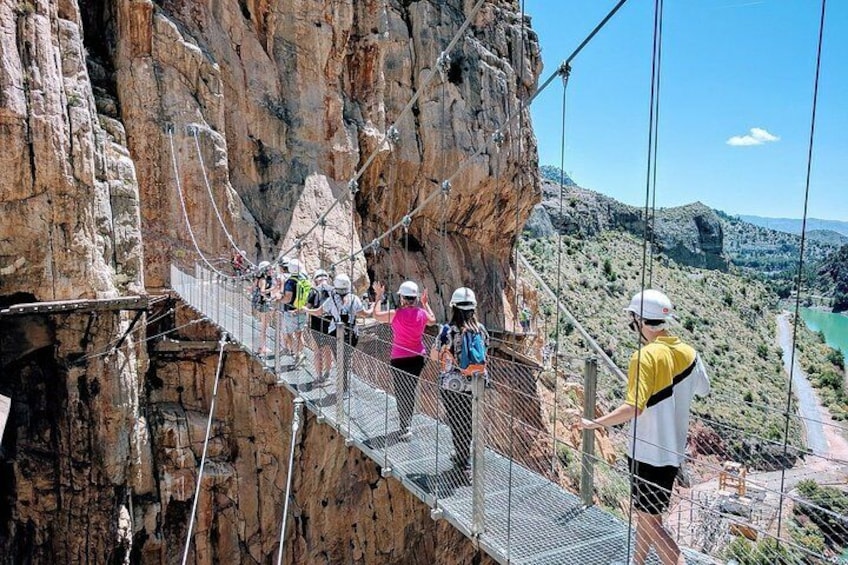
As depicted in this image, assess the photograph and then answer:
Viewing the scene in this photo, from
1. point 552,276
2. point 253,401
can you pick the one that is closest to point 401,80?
point 253,401

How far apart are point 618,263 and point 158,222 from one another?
1559 inches

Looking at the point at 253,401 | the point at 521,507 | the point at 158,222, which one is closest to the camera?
the point at 521,507

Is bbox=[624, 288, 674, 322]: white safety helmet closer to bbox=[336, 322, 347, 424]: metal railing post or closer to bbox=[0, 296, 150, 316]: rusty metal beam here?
bbox=[336, 322, 347, 424]: metal railing post

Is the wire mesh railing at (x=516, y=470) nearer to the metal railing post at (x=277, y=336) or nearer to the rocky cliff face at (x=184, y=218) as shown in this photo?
the metal railing post at (x=277, y=336)

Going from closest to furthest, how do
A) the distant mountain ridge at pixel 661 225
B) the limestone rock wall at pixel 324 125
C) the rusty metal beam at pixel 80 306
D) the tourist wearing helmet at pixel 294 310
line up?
the tourist wearing helmet at pixel 294 310
the rusty metal beam at pixel 80 306
the limestone rock wall at pixel 324 125
the distant mountain ridge at pixel 661 225

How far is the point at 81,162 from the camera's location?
6.08 metres

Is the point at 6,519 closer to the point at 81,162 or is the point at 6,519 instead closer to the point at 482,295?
the point at 81,162

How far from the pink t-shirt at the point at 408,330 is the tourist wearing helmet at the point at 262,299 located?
2219 millimetres

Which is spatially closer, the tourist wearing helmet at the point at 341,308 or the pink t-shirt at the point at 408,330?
the pink t-shirt at the point at 408,330

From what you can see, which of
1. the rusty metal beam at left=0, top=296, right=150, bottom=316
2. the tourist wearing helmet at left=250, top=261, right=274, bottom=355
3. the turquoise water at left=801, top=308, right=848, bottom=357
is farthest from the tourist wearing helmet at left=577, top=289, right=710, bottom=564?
the turquoise water at left=801, top=308, right=848, bottom=357

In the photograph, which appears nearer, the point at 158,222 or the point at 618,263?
the point at 158,222

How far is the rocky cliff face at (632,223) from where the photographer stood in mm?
50281

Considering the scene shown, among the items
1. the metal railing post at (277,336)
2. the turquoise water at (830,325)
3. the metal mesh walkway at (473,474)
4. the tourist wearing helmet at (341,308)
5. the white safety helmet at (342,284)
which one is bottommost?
the turquoise water at (830,325)

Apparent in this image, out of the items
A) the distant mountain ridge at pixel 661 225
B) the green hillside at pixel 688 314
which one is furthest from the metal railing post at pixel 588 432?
the distant mountain ridge at pixel 661 225
